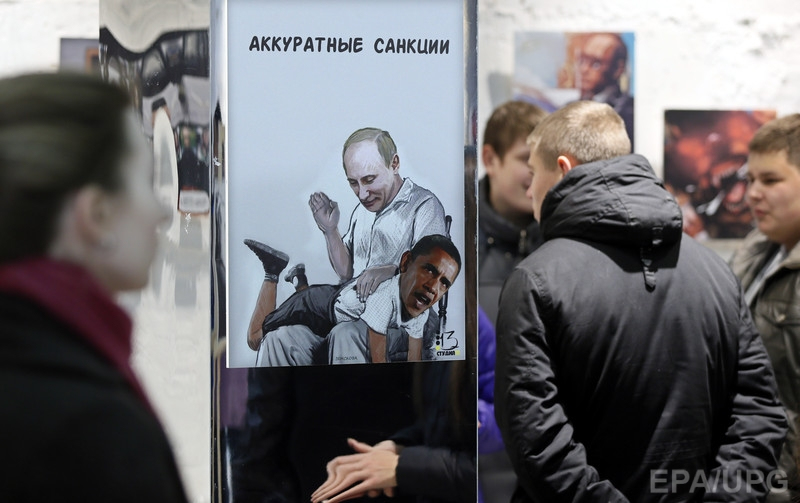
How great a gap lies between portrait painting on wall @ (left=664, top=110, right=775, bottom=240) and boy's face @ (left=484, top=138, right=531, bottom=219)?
2.75 ft

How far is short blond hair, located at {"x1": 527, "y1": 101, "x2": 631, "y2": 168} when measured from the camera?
173 centimetres

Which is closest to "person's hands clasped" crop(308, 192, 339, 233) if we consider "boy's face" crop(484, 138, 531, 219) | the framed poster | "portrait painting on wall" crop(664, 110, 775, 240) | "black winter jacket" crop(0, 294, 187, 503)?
the framed poster

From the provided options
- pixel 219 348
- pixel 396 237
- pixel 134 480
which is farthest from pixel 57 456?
pixel 396 237

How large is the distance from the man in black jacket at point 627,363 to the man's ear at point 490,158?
0.99 metres

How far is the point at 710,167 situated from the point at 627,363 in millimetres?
1878

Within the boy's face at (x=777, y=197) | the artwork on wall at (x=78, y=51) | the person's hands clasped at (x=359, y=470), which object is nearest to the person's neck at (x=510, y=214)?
the boy's face at (x=777, y=197)

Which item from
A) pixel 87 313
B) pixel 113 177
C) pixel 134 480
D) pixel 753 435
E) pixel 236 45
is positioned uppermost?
pixel 236 45

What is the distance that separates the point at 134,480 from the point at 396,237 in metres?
0.76

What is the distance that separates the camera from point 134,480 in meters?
0.58

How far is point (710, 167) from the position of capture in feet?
10.5

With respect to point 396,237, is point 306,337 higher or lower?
lower

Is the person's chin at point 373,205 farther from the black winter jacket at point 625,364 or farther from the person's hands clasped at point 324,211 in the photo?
the black winter jacket at point 625,364

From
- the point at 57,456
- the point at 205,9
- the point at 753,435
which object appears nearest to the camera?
the point at 57,456

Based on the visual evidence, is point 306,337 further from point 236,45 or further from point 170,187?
point 236,45
